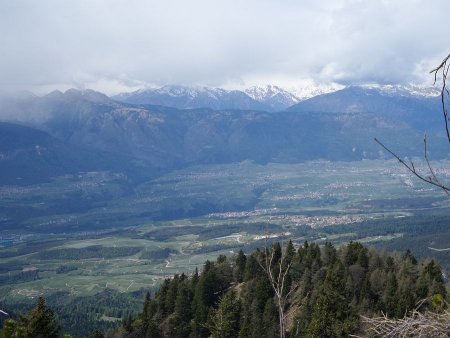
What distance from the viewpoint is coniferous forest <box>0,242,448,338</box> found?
994 inches

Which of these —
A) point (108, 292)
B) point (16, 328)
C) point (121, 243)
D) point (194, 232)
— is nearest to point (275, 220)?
point (194, 232)

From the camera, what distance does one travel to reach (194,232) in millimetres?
148375

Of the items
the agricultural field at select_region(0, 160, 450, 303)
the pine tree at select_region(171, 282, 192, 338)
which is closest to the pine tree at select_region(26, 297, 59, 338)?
the pine tree at select_region(171, 282, 192, 338)

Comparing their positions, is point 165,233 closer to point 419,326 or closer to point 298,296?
point 298,296

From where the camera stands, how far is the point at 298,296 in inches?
1316

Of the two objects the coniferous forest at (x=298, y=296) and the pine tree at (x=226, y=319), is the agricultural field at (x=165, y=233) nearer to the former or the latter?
the coniferous forest at (x=298, y=296)

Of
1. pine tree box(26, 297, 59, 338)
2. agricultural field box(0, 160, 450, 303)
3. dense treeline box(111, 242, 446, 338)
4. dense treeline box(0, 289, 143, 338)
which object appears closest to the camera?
pine tree box(26, 297, 59, 338)

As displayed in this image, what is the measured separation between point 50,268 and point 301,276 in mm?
88976

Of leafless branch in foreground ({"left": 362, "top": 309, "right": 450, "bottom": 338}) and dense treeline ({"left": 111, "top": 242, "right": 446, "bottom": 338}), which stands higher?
leafless branch in foreground ({"left": 362, "top": 309, "right": 450, "bottom": 338})

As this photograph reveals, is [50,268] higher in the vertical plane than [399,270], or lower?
lower

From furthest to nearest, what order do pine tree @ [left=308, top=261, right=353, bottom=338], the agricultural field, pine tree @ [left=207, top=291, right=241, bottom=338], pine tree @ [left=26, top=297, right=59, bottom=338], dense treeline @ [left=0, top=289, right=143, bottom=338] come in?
the agricultural field < dense treeline @ [left=0, top=289, right=143, bottom=338] < pine tree @ [left=207, top=291, right=241, bottom=338] < pine tree @ [left=308, top=261, right=353, bottom=338] < pine tree @ [left=26, top=297, right=59, bottom=338]

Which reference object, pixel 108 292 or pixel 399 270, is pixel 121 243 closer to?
pixel 108 292

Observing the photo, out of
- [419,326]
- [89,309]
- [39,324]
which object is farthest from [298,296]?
[89,309]

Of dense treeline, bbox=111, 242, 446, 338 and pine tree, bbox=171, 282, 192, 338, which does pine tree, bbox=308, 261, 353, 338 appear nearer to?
dense treeline, bbox=111, 242, 446, 338
